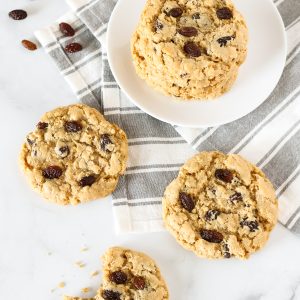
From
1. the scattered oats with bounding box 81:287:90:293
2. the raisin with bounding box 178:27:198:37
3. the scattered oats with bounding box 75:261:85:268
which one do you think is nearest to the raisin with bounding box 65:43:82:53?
the raisin with bounding box 178:27:198:37

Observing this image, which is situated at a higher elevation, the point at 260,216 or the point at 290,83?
the point at 290,83

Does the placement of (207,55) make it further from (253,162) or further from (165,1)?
(253,162)

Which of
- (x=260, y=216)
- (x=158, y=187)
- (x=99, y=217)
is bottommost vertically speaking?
(x=99, y=217)

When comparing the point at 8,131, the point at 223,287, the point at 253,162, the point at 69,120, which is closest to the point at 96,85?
the point at 69,120

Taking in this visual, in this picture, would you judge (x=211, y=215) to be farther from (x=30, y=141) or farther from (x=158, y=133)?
(x=30, y=141)

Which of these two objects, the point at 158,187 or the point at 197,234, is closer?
the point at 197,234

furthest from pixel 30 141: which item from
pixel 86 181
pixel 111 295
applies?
pixel 111 295
